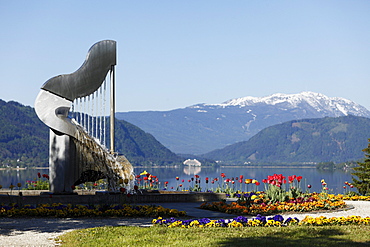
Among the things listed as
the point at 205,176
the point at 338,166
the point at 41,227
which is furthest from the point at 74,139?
the point at 338,166

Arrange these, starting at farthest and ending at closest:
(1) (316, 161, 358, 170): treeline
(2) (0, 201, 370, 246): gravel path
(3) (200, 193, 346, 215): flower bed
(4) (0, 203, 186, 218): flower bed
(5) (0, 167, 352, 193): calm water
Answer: (1) (316, 161, 358, 170): treeline < (5) (0, 167, 352, 193): calm water < (3) (200, 193, 346, 215): flower bed < (4) (0, 203, 186, 218): flower bed < (2) (0, 201, 370, 246): gravel path

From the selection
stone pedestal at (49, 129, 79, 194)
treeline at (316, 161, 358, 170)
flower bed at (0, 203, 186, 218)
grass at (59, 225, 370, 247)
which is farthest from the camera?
treeline at (316, 161, 358, 170)

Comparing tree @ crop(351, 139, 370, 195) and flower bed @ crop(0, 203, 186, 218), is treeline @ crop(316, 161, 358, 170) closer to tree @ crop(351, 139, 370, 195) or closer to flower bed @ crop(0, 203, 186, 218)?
tree @ crop(351, 139, 370, 195)

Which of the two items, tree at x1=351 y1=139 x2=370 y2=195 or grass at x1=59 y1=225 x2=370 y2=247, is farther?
tree at x1=351 y1=139 x2=370 y2=195

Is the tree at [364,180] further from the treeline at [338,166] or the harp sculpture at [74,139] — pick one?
the treeline at [338,166]

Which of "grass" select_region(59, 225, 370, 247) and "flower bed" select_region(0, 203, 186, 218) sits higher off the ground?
"flower bed" select_region(0, 203, 186, 218)

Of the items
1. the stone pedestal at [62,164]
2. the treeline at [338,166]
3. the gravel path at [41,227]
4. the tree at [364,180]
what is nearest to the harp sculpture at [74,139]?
the stone pedestal at [62,164]

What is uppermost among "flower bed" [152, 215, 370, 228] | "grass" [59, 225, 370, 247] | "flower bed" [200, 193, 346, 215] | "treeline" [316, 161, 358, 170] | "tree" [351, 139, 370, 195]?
"treeline" [316, 161, 358, 170]

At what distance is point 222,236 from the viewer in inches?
430

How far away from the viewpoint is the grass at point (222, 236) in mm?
10211

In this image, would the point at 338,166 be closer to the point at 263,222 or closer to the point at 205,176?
the point at 205,176

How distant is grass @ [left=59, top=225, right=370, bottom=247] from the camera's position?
33.5 feet

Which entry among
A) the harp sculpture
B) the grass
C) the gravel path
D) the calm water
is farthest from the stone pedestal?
the grass

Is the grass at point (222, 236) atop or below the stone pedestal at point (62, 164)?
below
